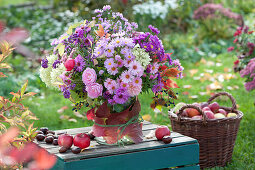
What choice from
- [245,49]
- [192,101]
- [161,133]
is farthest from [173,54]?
[161,133]

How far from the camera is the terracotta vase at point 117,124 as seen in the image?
2332 millimetres

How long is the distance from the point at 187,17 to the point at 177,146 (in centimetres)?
653

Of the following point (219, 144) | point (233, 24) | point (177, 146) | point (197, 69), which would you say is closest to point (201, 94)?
point (197, 69)

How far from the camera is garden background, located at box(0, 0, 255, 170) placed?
421 centimetres

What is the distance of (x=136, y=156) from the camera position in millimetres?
2254

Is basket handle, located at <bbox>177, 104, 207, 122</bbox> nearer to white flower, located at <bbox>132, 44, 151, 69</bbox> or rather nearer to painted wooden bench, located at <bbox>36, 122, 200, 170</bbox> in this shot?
painted wooden bench, located at <bbox>36, 122, 200, 170</bbox>

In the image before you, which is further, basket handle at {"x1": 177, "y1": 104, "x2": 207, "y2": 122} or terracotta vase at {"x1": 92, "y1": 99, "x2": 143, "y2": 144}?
basket handle at {"x1": 177, "y1": 104, "x2": 207, "y2": 122}

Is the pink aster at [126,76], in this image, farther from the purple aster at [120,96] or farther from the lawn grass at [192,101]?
the lawn grass at [192,101]

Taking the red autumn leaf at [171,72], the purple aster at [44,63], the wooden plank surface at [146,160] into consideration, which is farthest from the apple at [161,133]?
the purple aster at [44,63]

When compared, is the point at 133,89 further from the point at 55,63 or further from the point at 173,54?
the point at 173,54

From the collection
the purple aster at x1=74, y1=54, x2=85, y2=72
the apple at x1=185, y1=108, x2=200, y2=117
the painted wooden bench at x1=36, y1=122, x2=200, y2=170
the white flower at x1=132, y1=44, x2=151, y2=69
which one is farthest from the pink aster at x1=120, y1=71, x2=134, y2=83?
the apple at x1=185, y1=108, x2=200, y2=117

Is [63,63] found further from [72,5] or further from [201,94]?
[72,5]

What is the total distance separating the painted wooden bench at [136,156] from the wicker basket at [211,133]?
0.55 meters

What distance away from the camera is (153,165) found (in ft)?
7.53
